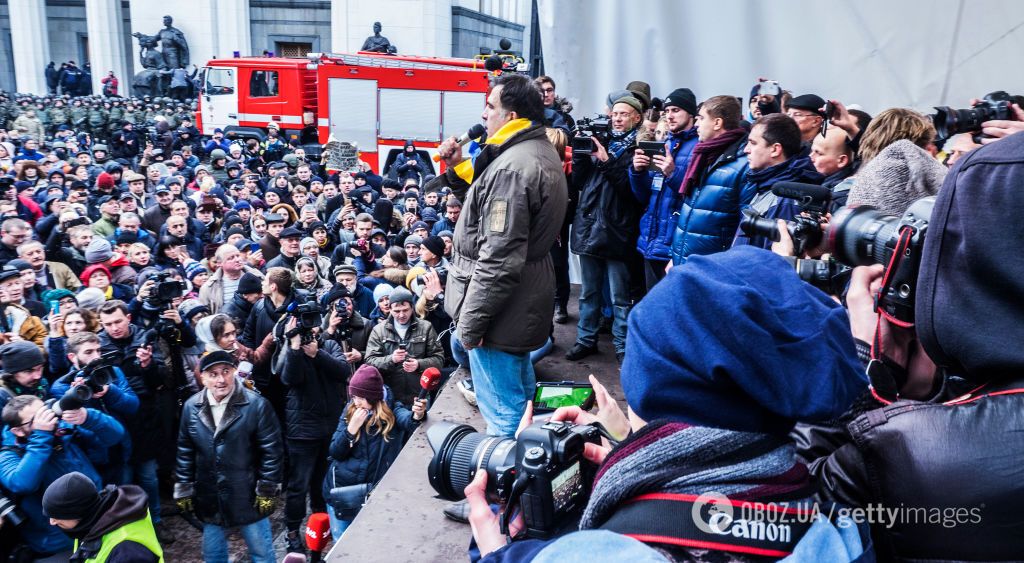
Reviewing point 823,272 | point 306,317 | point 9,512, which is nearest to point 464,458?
point 823,272

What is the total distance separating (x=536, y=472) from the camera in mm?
1198

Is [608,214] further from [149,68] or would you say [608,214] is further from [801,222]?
[149,68]

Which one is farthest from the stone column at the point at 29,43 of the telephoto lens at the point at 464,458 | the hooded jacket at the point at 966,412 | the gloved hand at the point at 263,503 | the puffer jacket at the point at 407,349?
the hooded jacket at the point at 966,412

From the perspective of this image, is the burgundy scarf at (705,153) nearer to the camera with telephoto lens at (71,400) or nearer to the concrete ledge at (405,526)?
the concrete ledge at (405,526)

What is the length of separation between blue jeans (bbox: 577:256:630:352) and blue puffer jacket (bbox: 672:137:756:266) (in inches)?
28.3

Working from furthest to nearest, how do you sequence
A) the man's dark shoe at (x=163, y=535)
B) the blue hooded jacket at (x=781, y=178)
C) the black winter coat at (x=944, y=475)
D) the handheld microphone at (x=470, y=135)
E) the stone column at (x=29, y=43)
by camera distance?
the stone column at (x=29, y=43), the man's dark shoe at (x=163, y=535), the handheld microphone at (x=470, y=135), the blue hooded jacket at (x=781, y=178), the black winter coat at (x=944, y=475)

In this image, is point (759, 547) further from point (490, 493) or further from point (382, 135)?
point (382, 135)

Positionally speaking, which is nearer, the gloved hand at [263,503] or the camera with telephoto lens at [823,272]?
the camera with telephoto lens at [823,272]

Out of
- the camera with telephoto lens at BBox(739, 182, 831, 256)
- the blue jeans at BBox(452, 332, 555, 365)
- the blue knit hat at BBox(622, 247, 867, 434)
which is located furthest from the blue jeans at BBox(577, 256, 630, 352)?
the blue knit hat at BBox(622, 247, 867, 434)

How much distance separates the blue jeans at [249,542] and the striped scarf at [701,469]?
4.10 m

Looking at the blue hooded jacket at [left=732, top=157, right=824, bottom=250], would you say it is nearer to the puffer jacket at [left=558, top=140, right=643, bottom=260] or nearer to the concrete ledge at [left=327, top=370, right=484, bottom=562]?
the puffer jacket at [left=558, top=140, right=643, bottom=260]

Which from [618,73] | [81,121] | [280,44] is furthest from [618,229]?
[280,44]

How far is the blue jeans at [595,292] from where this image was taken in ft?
15.2

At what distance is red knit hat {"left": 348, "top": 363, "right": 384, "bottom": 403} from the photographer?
4.43 metres
